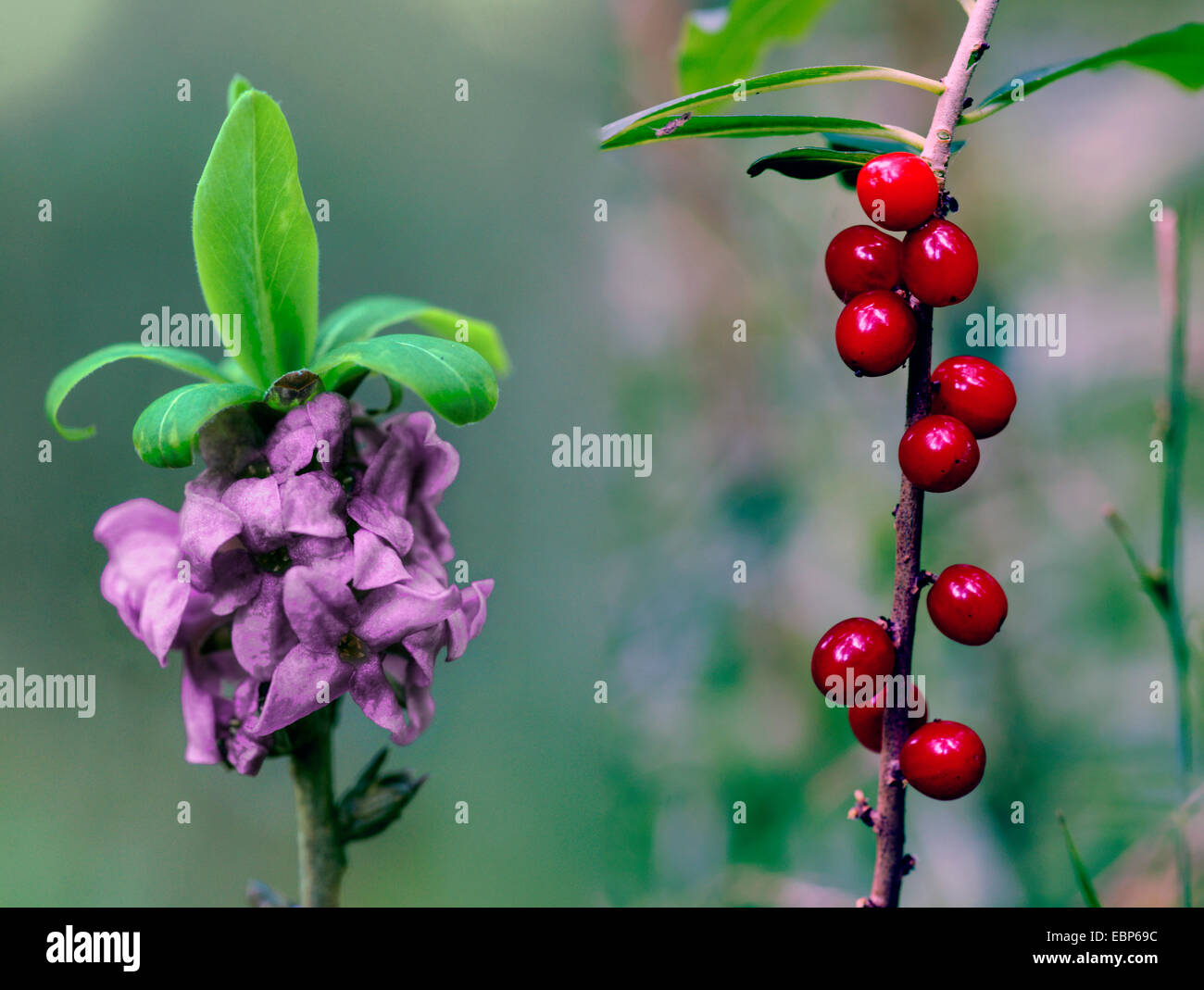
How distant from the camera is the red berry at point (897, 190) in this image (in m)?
0.48

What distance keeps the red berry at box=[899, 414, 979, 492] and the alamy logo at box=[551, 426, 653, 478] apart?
3.14 feet

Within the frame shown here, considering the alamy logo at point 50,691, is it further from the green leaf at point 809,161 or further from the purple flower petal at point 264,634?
the green leaf at point 809,161

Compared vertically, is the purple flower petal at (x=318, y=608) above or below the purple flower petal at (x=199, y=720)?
above

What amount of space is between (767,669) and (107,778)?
980 mm

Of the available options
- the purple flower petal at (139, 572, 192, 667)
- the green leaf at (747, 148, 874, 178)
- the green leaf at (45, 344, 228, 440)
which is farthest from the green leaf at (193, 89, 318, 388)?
the green leaf at (747, 148, 874, 178)

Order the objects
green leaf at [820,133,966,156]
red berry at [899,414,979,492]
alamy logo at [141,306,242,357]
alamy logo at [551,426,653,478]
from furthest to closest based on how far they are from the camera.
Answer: alamy logo at [551,426,653,478] < alamy logo at [141,306,242,357] < green leaf at [820,133,966,156] < red berry at [899,414,979,492]

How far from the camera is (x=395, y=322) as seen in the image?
0.69 metres

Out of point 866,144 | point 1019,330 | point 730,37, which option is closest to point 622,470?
point 1019,330

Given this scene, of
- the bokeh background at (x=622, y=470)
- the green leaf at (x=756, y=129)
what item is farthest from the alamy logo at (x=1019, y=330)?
the green leaf at (x=756, y=129)

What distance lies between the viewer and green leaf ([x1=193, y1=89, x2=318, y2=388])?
0.53 m

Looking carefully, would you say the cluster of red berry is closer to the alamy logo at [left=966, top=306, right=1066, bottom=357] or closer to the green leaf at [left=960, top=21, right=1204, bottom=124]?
the green leaf at [left=960, top=21, right=1204, bottom=124]

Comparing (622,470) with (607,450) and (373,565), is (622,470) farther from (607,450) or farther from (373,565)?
(373,565)

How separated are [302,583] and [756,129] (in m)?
0.36
